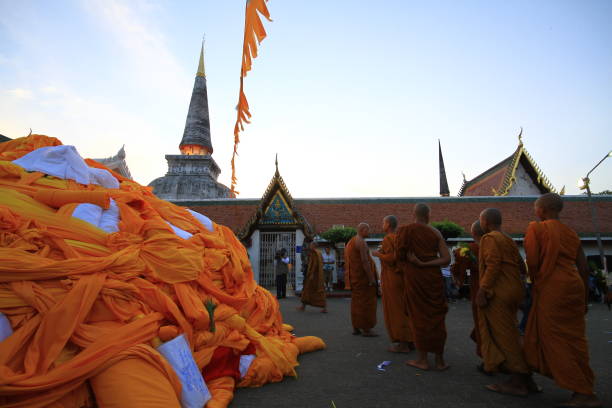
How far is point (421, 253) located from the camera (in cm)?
358

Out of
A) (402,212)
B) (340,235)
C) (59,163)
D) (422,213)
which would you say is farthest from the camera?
(402,212)

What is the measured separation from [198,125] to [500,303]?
27481 millimetres

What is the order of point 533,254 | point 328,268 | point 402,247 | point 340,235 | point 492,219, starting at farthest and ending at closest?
1. point 340,235
2. point 328,268
3. point 402,247
4. point 492,219
5. point 533,254

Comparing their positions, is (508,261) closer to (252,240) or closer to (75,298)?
(75,298)

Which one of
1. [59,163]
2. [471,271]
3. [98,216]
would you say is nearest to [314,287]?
[471,271]

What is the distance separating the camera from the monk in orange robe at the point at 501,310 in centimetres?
290

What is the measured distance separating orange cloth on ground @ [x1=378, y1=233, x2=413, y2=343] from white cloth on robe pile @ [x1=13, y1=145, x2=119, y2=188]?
3450mm

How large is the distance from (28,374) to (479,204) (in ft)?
56.6

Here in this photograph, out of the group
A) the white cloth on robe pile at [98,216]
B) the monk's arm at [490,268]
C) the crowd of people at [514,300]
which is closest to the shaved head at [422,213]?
the crowd of people at [514,300]

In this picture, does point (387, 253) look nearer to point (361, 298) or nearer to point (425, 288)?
point (361, 298)

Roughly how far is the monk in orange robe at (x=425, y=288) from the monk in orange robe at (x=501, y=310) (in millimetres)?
404

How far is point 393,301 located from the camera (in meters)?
4.23

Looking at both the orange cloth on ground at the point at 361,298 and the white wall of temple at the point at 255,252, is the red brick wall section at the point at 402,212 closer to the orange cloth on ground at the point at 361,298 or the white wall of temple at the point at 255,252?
the white wall of temple at the point at 255,252

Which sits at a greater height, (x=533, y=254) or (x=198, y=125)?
(x=198, y=125)
